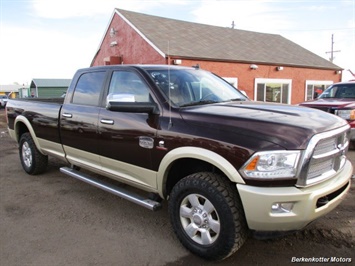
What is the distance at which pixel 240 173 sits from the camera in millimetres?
2666

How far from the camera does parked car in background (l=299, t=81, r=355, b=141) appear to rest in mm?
7138

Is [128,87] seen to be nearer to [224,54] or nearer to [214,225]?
[214,225]

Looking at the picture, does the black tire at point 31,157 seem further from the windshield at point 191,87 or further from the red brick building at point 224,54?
the red brick building at point 224,54

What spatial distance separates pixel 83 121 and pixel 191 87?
1528mm

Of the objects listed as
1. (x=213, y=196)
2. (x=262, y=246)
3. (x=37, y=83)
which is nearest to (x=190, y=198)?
(x=213, y=196)

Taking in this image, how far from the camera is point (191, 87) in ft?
12.8

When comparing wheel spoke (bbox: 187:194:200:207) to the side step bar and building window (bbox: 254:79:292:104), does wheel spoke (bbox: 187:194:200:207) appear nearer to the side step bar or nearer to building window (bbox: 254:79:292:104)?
the side step bar

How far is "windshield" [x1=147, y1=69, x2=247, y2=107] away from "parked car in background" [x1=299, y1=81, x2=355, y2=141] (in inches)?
155

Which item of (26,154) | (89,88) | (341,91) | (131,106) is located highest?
(89,88)

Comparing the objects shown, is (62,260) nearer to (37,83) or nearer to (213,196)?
(213,196)

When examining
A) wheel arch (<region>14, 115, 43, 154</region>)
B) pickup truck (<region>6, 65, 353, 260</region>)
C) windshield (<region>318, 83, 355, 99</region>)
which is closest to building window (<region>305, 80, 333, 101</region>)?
windshield (<region>318, 83, 355, 99</region>)

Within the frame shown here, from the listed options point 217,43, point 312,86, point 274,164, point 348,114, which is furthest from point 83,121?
point 312,86

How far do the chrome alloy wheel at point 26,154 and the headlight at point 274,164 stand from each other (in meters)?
4.58

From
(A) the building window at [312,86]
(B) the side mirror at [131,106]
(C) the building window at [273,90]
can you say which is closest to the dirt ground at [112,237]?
(B) the side mirror at [131,106]
